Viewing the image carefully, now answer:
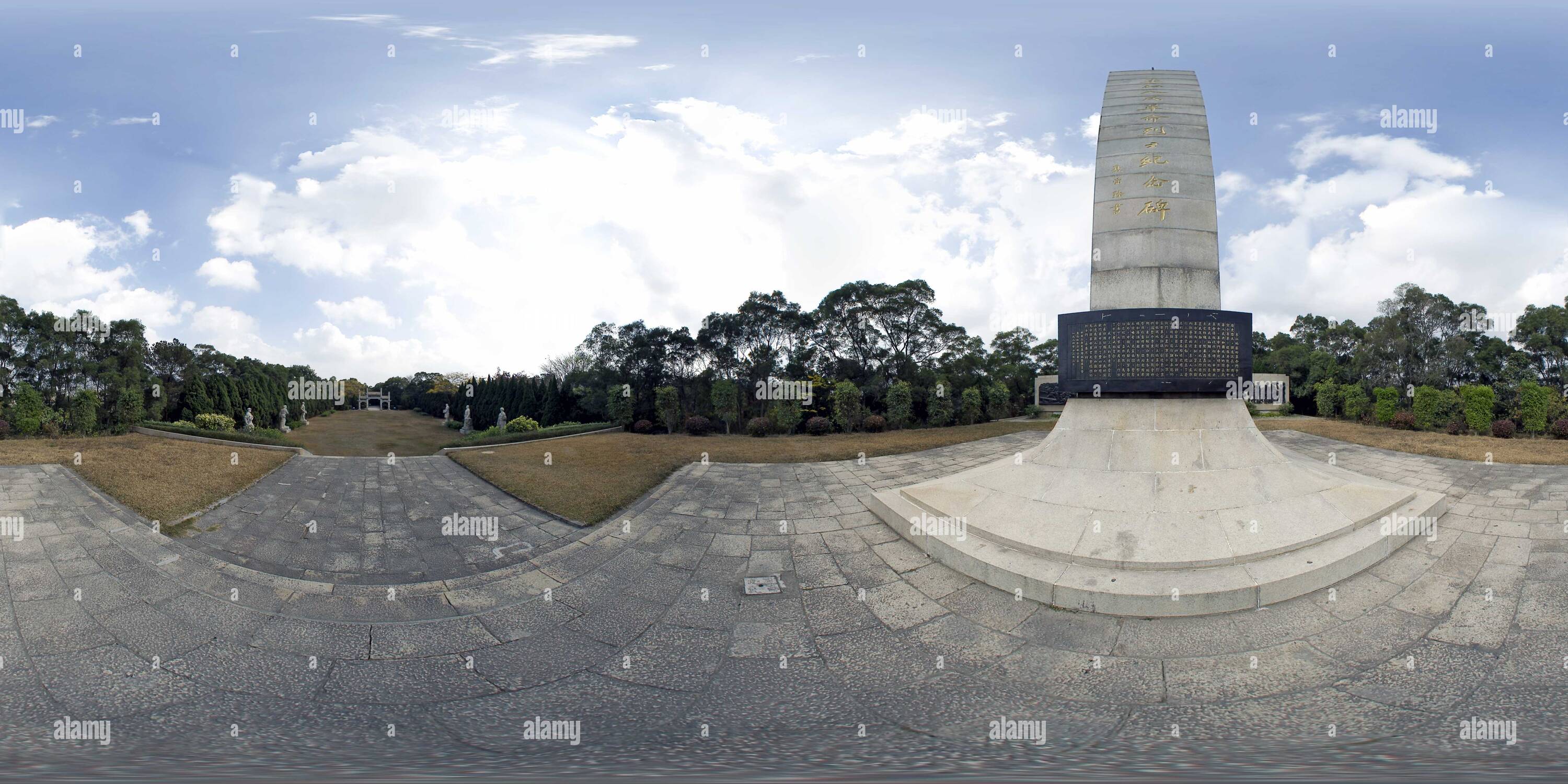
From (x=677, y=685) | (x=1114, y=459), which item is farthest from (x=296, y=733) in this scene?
(x=1114, y=459)

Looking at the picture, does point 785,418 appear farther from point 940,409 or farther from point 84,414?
point 84,414

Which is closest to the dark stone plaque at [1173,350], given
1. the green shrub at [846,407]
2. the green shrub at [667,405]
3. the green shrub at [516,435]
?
the green shrub at [846,407]

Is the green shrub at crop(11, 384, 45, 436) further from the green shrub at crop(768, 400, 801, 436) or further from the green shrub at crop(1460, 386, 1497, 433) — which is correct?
the green shrub at crop(1460, 386, 1497, 433)

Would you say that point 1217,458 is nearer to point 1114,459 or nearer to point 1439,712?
point 1114,459

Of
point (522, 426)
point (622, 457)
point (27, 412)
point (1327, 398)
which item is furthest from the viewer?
point (1327, 398)

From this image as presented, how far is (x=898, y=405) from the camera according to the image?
56.6 ft

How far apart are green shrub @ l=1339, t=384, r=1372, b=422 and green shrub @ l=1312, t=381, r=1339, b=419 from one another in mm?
930

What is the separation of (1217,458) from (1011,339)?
63.2 ft

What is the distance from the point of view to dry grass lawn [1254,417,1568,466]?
9289mm

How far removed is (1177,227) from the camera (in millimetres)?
6754

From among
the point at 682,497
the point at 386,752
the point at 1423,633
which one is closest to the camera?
the point at 386,752

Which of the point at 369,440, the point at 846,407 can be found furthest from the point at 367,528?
the point at 846,407

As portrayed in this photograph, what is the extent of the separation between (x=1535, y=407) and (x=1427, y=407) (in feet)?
6.22

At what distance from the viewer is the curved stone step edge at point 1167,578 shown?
439cm
